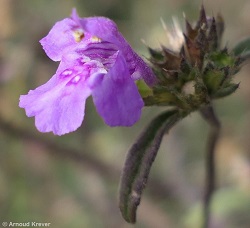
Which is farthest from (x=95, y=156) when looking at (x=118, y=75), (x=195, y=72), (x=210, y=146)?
(x=118, y=75)

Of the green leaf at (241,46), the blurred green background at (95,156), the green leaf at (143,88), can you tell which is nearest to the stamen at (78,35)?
the green leaf at (143,88)

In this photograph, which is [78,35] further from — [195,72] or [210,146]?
[210,146]

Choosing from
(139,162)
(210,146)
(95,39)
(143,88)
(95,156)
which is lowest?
(95,156)

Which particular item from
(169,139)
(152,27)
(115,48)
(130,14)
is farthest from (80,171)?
(115,48)

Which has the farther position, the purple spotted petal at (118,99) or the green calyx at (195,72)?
the green calyx at (195,72)

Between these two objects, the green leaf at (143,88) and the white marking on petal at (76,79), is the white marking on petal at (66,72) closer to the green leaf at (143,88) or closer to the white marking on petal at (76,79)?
the white marking on petal at (76,79)

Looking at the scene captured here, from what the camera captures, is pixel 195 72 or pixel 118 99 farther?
pixel 195 72

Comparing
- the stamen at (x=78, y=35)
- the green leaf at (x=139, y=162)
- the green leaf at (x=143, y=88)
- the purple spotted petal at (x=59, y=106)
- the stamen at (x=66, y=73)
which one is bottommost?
the green leaf at (x=139, y=162)
